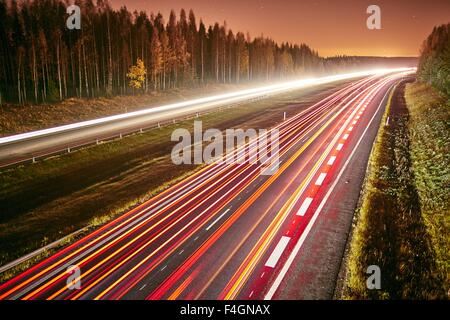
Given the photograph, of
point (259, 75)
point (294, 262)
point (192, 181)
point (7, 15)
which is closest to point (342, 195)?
point (294, 262)

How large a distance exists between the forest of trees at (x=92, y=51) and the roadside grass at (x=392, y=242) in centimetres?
5438

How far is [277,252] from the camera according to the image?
10.6 meters

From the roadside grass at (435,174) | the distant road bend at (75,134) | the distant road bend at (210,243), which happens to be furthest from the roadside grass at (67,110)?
the roadside grass at (435,174)

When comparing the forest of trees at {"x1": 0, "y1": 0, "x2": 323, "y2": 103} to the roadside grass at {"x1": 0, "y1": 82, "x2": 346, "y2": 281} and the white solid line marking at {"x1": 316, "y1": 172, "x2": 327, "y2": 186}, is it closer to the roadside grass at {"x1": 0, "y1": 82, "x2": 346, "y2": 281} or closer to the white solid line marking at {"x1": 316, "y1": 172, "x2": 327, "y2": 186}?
the roadside grass at {"x1": 0, "y1": 82, "x2": 346, "y2": 281}

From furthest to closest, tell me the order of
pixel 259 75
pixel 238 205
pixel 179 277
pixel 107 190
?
pixel 259 75 → pixel 107 190 → pixel 238 205 → pixel 179 277

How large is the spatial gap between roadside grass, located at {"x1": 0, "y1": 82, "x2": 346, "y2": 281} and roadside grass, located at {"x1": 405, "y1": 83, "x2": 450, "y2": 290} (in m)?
13.2

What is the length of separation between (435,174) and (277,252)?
448 inches

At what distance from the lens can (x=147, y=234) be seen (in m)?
12.2

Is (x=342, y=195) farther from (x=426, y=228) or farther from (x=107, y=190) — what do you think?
(x=107, y=190)

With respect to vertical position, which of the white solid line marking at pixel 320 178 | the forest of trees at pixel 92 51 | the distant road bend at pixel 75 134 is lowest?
the white solid line marking at pixel 320 178

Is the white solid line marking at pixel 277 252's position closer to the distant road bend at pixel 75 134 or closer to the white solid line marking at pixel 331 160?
the white solid line marking at pixel 331 160

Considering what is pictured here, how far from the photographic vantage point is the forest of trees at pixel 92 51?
56688 millimetres

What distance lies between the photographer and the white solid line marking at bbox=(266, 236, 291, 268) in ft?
33.0

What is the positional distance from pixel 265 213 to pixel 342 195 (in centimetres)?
454
